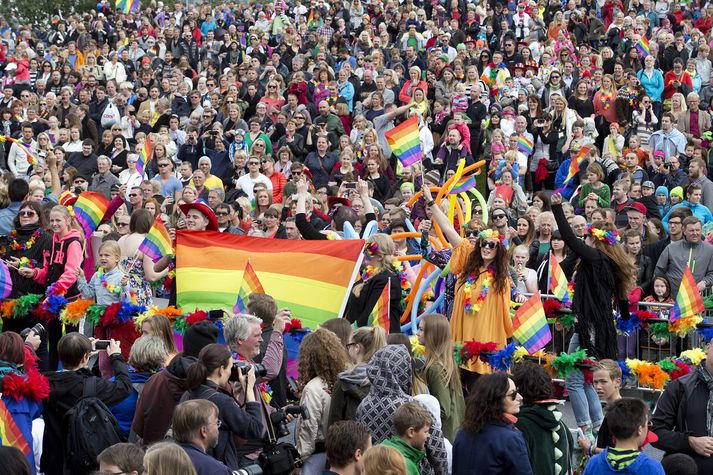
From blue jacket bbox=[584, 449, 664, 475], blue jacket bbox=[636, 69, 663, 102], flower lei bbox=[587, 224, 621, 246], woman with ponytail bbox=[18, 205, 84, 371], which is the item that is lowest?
blue jacket bbox=[584, 449, 664, 475]

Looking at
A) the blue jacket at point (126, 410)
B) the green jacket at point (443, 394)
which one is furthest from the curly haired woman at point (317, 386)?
the blue jacket at point (126, 410)

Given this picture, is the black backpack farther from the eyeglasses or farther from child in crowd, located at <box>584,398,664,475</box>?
the eyeglasses

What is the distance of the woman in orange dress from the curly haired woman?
2390mm

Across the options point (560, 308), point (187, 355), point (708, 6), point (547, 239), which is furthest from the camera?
point (708, 6)

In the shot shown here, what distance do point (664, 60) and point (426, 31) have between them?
582 cm

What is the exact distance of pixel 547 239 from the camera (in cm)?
1348

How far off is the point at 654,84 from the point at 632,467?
15668 mm

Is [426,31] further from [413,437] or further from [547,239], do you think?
[413,437]

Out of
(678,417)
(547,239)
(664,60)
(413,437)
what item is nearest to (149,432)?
(413,437)

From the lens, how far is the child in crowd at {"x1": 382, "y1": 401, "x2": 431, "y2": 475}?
273 inches

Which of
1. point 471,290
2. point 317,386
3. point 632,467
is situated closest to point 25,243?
point 471,290

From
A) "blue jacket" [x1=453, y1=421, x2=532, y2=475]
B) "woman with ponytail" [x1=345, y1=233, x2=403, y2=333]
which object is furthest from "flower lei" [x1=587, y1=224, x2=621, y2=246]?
"blue jacket" [x1=453, y1=421, x2=532, y2=475]

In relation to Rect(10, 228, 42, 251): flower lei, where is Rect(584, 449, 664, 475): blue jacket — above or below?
below

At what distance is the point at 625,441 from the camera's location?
6672 mm
